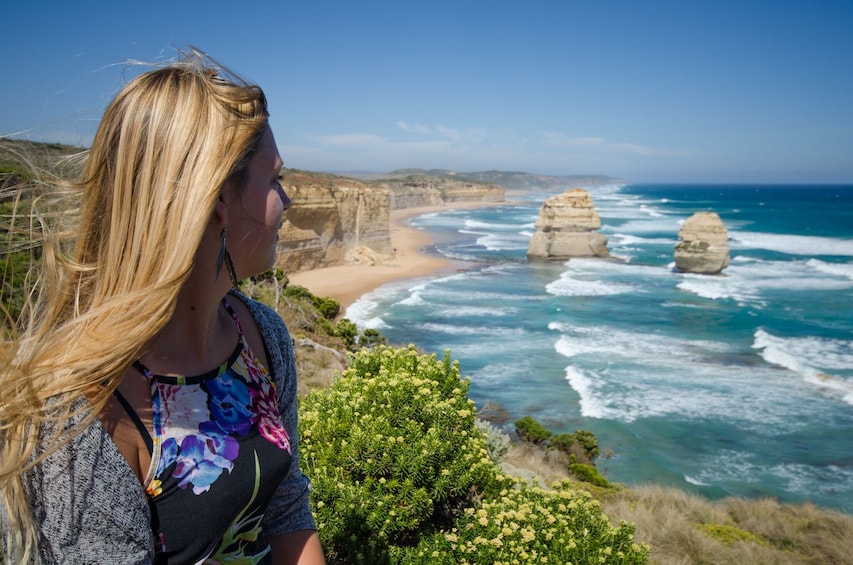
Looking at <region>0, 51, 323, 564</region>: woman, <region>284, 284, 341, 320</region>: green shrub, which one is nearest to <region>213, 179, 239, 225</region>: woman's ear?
<region>0, 51, 323, 564</region>: woman

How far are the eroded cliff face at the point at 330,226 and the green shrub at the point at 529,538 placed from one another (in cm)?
2665

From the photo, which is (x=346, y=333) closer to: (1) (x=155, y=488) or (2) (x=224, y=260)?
(2) (x=224, y=260)

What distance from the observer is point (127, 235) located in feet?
3.79

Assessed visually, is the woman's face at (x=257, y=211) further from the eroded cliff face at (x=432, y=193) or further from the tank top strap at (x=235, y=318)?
the eroded cliff face at (x=432, y=193)

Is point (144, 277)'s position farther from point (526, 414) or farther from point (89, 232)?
point (526, 414)

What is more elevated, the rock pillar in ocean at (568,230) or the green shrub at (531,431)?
the rock pillar in ocean at (568,230)

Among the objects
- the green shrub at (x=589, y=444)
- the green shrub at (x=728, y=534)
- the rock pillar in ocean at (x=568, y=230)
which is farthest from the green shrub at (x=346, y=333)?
the rock pillar in ocean at (x=568, y=230)

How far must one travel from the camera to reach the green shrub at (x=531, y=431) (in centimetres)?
1268

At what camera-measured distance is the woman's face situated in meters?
1.30

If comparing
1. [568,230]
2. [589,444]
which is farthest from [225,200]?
[568,230]

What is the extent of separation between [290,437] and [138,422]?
1.66 feet

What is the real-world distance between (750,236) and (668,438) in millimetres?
51298

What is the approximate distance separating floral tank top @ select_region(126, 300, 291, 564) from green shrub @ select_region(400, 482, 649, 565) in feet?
7.33

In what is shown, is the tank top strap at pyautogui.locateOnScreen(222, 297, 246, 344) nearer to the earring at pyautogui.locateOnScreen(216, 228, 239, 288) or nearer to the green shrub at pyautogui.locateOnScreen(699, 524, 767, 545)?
the earring at pyautogui.locateOnScreen(216, 228, 239, 288)
